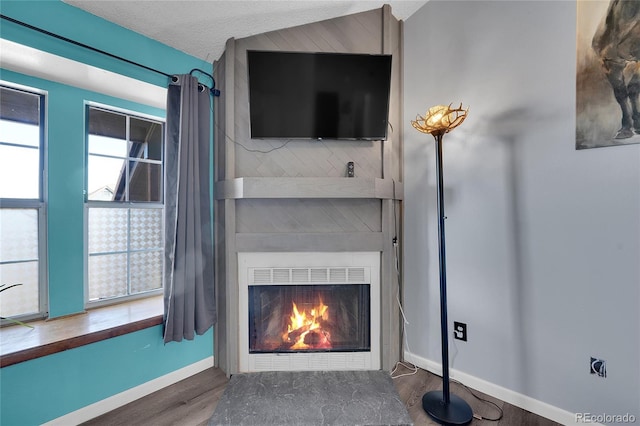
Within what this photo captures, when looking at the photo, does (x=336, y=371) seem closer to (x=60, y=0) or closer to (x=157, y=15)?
(x=157, y=15)

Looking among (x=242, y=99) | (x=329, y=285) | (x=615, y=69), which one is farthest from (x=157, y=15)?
(x=615, y=69)

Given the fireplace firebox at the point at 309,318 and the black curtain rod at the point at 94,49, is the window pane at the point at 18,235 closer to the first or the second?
the black curtain rod at the point at 94,49

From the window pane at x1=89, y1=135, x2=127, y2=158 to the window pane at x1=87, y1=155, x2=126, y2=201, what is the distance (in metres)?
0.05

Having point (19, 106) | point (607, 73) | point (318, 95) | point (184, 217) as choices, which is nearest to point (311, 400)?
point (184, 217)

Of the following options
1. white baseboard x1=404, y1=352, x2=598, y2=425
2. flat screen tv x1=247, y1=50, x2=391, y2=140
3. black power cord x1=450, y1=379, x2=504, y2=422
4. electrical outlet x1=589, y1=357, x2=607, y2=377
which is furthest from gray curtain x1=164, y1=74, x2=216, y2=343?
electrical outlet x1=589, y1=357, x2=607, y2=377

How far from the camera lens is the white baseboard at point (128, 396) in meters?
1.50

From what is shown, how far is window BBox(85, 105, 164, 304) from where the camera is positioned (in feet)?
6.44

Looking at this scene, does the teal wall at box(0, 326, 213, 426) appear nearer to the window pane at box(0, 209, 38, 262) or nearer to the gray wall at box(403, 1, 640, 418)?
the window pane at box(0, 209, 38, 262)

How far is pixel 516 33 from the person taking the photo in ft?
5.40

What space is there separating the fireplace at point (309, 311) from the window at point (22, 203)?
3.94ft

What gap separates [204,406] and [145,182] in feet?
5.36

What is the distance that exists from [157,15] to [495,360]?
2.89m

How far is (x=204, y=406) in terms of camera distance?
1.67 meters

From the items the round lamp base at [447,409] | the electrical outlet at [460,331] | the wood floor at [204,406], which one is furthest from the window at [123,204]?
the electrical outlet at [460,331]
